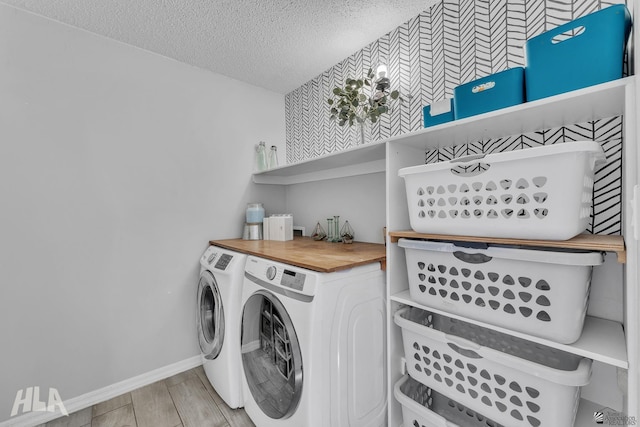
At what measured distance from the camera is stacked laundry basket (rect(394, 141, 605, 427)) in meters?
0.81

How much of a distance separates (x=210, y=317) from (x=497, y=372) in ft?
5.84

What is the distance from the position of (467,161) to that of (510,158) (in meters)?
0.13

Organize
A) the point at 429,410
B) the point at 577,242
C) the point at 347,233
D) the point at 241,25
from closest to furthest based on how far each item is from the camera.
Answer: the point at 577,242 < the point at 429,410 < the point at 241,25 < the point at 347,233

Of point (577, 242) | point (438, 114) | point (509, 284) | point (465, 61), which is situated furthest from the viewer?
point (465, 61)

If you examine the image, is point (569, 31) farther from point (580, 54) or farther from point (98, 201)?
point (98, 201)

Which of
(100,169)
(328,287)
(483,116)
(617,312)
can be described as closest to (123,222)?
(100,169)

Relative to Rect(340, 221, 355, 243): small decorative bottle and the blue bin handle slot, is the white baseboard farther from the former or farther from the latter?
the blue bin handle slot

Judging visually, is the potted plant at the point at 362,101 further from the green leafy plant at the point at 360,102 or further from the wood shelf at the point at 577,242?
the wood shelf at the point at 577,242

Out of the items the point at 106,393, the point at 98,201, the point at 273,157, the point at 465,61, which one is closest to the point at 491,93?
the point at 465,61

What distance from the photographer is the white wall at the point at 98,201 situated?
5.07 feet

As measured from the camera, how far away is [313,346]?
111 centimetres

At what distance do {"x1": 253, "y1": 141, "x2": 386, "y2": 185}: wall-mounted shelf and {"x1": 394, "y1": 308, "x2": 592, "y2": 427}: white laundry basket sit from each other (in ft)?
2.96

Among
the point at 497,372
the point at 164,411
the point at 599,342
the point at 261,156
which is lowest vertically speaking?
the point at 164,411

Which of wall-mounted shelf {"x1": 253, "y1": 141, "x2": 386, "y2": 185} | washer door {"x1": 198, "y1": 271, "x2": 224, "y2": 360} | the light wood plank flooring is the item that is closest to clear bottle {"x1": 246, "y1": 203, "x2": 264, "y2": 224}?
wall-mounted shelf {"x1": 253, "y1": 141, "x2": 386, "y2": 185}
